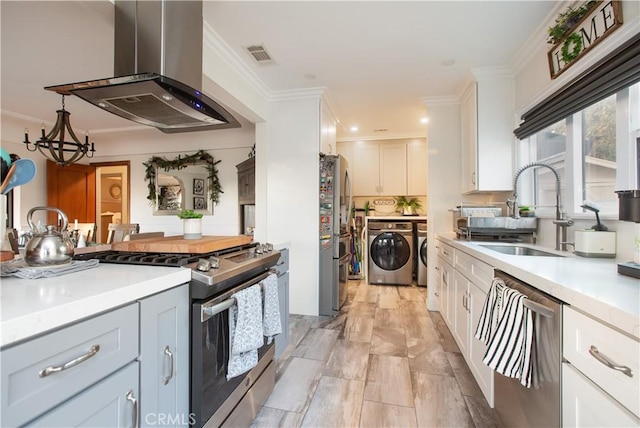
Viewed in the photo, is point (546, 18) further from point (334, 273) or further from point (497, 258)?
point (334, 273)

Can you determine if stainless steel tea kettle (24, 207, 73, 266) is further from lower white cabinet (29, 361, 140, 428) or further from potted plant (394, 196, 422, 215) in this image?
potted plant (394, 196, 422, 215)

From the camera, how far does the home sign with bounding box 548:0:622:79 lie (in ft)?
4.64

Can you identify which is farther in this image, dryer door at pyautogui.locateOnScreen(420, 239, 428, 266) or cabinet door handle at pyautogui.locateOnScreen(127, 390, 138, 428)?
dryer door at pyautogui.locateOnScreen(420, 239, 428, 266)

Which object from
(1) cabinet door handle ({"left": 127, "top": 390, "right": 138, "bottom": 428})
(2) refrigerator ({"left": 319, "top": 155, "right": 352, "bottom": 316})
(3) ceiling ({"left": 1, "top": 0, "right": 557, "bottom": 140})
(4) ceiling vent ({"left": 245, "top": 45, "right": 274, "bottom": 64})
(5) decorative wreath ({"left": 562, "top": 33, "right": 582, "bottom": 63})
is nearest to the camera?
(1) cabinet door handle ({"left": 127, "top": 390, "right": 138, "bottom": 428})

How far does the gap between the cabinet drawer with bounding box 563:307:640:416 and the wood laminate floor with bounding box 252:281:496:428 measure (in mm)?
926

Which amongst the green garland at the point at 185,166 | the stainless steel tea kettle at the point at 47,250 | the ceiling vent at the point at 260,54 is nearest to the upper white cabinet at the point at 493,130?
the ceiling vent at the point at 260,54

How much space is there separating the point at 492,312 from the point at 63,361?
1.59 m

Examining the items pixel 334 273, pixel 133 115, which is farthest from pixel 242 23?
pixel 334 273

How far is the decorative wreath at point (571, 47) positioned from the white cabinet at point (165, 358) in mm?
2484

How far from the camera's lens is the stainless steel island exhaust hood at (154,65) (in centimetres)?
128

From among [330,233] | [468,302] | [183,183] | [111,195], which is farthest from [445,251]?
[111,195]

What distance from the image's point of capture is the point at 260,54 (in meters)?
2.42

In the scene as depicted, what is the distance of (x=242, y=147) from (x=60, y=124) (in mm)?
2117

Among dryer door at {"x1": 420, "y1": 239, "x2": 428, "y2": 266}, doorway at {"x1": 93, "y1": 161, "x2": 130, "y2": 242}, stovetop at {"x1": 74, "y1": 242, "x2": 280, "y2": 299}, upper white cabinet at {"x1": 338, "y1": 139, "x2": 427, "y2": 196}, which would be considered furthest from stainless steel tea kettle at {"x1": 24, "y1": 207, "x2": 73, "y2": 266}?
doorway at {"x1": 93, "y1": 161, "x2": 130, "y2": 242}
